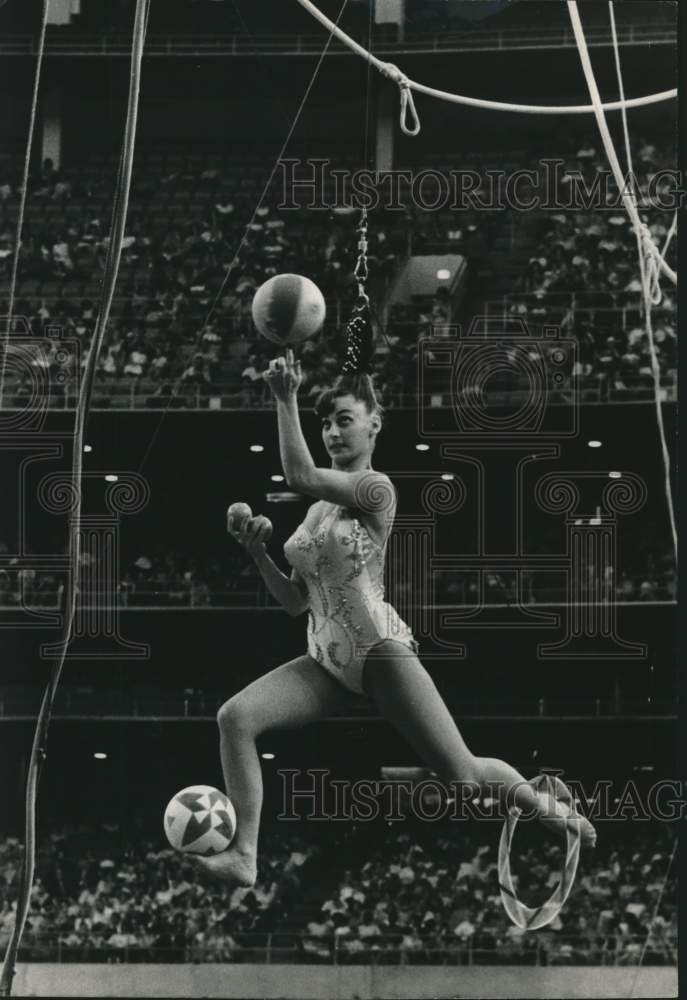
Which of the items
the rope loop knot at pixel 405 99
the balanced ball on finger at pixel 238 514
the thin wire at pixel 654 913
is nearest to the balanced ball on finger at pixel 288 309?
the balanced ball on finger at pixel 238 514

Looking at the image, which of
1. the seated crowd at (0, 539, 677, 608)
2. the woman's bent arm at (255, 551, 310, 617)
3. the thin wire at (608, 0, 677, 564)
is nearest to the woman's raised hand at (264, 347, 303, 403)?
the woman's bent arm at (255, 551, 310, 617)

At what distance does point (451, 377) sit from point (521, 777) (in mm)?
2174

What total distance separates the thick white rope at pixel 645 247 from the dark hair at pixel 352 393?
1.69 m

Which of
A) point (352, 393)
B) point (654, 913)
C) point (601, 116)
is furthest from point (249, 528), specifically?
point (654, 913)

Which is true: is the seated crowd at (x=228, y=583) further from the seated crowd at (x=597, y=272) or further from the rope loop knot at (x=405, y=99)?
the rope loop knot at (x=405, y=99)

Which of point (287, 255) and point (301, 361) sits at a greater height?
point (287, 255)

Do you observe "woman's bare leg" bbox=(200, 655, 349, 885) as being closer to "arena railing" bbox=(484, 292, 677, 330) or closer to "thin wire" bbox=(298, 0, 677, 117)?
"arena railing" bbox=(484, 292, 677, 330)

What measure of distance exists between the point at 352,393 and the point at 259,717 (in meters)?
1.74

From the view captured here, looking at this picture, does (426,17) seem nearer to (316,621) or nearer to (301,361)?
(301,361)

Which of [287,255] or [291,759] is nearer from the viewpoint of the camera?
[291,759]

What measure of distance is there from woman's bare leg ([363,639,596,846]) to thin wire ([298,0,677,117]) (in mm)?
3059

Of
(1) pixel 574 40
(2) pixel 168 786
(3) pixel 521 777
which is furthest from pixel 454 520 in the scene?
(1) pixel 574 40

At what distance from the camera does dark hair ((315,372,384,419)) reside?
369 inches

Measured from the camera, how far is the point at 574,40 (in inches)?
392
